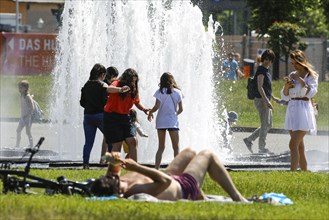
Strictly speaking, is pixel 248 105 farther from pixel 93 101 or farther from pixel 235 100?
pixel 93 101

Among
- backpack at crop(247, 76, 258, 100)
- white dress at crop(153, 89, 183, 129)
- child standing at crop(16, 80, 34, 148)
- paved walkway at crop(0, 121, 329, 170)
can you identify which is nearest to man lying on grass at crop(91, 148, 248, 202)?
white dress at crop(153, 89, 183, 129)

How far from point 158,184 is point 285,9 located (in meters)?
38.6

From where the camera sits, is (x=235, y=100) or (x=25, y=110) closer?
(x=25, y=110)

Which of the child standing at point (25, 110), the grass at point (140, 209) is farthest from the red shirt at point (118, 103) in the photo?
the child standing at point (25, 110)

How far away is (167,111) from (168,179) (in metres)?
5.92

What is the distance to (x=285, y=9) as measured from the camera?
50.3 m

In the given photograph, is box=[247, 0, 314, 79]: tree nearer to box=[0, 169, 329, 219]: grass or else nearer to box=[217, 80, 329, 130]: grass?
box=[217, 80, 329, 130]: grass

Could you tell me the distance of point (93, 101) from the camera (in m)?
18.4

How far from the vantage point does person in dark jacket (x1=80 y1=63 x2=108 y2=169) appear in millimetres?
18188

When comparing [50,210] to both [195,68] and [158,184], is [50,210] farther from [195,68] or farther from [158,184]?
[195,68]

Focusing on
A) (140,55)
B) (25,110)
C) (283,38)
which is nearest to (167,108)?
(140,55)

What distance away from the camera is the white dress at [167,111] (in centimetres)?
1806

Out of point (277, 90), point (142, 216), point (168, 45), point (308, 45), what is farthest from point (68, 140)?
point (308, 45)

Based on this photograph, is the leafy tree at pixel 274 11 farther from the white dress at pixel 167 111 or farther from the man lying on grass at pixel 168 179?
the man lying on grass at pixel 168 179
